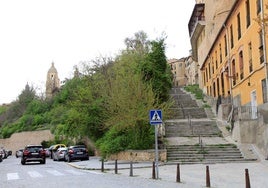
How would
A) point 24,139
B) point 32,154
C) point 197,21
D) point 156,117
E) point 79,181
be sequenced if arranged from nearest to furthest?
point 79,181 < point 156,117 < point 32,154 < point 197,21 < point 24,139

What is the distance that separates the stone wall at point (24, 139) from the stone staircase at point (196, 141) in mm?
35875

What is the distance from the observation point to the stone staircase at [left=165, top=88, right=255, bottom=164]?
26.4 metres

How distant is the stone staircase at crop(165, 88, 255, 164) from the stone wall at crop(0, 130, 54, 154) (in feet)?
118

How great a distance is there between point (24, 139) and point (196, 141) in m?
54.4

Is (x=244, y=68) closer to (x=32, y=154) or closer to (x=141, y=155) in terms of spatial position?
(x=141, y=155)

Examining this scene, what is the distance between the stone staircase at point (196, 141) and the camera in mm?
26438

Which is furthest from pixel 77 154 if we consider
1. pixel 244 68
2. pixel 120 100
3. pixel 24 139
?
pixel 24 139

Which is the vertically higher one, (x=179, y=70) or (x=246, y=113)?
(x=179, y=70)

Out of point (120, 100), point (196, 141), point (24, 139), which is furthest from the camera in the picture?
point (24, 139)

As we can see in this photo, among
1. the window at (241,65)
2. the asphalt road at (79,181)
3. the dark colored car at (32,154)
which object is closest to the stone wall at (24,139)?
the dark colored car at (32,154)

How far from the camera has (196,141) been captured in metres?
30.8

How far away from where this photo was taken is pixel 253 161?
2472 cm

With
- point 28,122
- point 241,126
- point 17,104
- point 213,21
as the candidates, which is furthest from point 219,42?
point 17,104

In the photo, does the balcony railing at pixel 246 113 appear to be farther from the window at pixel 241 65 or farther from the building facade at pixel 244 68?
the window at pixel 241 65
